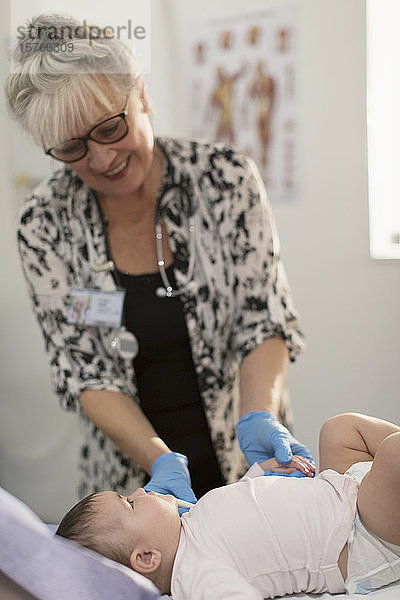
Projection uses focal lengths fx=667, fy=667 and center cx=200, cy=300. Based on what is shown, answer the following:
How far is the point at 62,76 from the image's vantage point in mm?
1014

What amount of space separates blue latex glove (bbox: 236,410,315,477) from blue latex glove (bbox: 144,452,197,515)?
0.38 feet

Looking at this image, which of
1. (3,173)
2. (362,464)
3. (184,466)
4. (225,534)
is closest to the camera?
(225,534)

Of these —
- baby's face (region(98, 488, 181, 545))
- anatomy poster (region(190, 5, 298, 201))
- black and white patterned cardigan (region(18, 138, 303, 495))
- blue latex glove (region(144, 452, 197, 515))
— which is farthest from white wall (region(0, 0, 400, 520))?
baby's face (region(98, 488, 181, 545))

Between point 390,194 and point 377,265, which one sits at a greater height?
point 390,194

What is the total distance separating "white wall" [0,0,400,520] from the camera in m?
1.56

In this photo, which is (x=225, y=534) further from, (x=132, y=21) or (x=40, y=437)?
(x=40, y=437)

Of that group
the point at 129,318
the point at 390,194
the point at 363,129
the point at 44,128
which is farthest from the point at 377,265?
the point at 44,128

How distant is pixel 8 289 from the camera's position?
207cm

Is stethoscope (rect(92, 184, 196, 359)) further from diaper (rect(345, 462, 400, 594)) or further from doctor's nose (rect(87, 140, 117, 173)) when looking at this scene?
diaper (rect(345, 462, 400, 594))

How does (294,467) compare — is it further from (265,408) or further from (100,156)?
(100,156)

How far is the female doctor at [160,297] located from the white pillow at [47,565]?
1.67 feet

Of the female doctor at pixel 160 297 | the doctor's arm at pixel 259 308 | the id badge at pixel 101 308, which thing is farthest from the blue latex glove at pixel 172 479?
the id badge at pixel 101 308

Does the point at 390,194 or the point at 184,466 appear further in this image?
the point at 390,194

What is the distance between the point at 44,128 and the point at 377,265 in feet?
2.93
